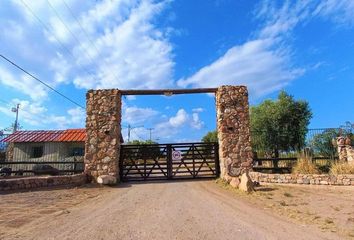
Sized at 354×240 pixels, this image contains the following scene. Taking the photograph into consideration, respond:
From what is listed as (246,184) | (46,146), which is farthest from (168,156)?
(46,146)

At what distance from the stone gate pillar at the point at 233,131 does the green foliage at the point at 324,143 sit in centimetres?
536

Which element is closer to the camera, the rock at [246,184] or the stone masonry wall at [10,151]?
the rock at [246,184]

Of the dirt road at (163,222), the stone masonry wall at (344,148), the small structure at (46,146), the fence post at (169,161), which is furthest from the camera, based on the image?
the small structure at (46,146)

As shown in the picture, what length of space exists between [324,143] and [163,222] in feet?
57.0

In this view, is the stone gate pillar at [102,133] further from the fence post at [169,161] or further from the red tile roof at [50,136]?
the red tile roof at [50,136]

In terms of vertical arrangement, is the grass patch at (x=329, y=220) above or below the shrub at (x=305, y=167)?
below

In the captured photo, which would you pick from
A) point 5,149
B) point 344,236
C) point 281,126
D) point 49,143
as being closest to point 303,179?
point 344,236

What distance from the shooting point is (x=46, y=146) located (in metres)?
30.5

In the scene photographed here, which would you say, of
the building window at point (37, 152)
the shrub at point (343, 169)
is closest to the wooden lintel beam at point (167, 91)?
the shrub at point (343, 169)

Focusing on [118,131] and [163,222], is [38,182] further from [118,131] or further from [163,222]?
[163,222]

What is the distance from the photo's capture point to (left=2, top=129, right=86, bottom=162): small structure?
98.7ft

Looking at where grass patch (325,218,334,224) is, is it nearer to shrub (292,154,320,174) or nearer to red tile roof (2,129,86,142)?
shrub (292,154,320,174)

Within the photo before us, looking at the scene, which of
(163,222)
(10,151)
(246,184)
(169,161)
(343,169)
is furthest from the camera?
(10,151)

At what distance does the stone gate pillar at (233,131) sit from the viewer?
16.7 metres
